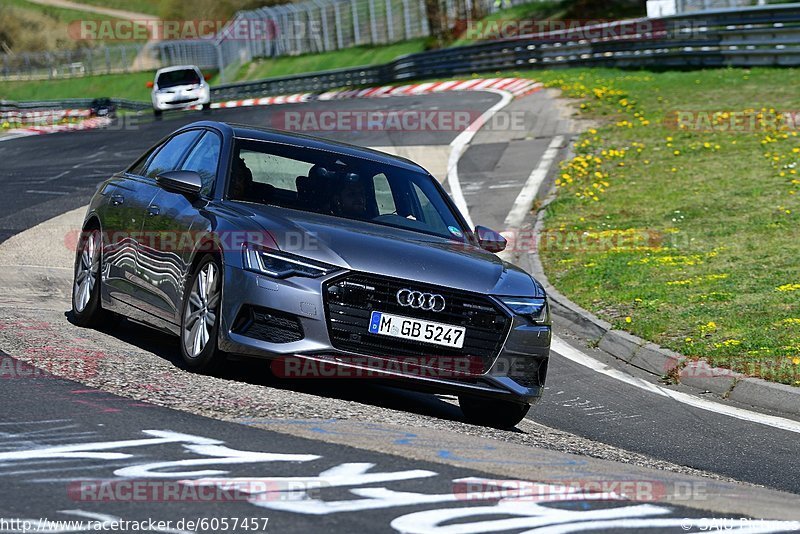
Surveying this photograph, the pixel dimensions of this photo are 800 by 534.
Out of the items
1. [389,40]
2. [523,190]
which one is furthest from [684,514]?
[389,40]

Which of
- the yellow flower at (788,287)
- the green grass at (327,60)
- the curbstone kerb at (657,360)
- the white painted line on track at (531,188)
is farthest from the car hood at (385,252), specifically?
the green grass at (327,60)

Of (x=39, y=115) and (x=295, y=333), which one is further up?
(x=295, y=333)

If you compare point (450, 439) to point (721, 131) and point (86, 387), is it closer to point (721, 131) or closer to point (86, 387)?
point (86, 387)

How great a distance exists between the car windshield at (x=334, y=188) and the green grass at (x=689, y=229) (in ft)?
9.91

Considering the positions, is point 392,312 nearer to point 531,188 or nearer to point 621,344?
point 621,344

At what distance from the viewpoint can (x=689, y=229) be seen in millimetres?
15680

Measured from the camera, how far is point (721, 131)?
2289 cm

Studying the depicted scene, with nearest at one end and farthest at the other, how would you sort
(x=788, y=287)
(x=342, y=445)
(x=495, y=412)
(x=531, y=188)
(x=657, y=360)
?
(x=342, y=445) < (x=495, y=412) < (x=657, y=360) < (x=788, y=287) < (x=531, y=188)

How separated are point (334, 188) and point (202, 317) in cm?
131

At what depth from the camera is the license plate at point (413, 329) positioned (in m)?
7.07

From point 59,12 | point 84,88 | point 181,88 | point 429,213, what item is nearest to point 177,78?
point 181,88

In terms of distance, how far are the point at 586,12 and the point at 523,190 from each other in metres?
32.6

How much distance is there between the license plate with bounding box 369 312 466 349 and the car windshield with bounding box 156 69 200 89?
1391 inches

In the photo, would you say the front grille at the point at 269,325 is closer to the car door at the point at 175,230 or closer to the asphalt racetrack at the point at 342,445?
the asphalt racetrack at the point at 342,445
